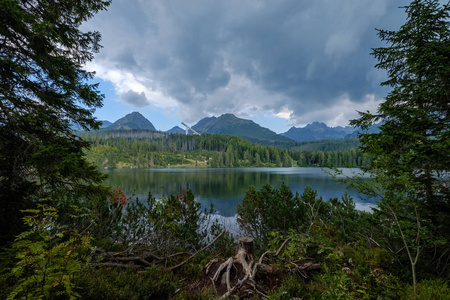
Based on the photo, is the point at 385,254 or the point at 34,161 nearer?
the point at 385,254

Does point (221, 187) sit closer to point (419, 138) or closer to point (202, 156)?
point (419, 138)

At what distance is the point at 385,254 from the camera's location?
3762 mm

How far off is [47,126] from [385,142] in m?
8.27

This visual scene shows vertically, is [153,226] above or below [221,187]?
above

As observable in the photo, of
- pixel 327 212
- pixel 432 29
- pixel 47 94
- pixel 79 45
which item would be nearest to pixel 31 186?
pixel 47 94

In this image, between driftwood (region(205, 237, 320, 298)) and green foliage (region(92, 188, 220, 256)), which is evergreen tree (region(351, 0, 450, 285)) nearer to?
driftwood (region(205, 237, 320, 298))

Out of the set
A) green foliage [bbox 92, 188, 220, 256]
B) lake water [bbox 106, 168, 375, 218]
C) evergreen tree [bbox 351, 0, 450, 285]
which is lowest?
lake water [bbox 106, 168, 375, 218]

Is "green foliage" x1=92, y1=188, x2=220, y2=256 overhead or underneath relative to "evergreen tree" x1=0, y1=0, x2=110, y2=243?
underneath

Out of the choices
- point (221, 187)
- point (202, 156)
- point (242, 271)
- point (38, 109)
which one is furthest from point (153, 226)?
point (202, 156)

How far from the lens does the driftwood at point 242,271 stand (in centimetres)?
348

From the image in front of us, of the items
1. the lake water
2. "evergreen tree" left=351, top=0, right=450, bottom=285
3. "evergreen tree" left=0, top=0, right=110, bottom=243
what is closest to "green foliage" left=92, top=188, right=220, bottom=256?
the lake water

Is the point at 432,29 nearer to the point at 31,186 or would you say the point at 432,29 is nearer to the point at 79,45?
the point at 79,45

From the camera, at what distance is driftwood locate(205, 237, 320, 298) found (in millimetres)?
3479

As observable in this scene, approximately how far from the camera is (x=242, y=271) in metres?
4.03
